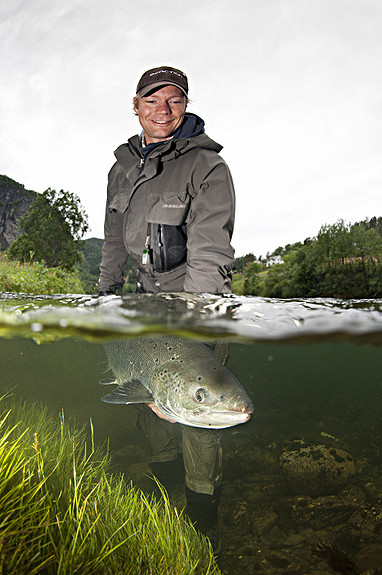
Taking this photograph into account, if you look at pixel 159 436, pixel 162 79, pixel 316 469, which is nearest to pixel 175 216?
pixel 162 79

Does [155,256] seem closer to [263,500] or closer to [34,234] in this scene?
[263,500]

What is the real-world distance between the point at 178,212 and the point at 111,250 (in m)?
1.36

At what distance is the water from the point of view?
366 cm

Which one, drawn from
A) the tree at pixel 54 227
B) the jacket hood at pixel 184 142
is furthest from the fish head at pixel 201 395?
the tree at pixel 54 227

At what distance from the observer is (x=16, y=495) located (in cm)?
257

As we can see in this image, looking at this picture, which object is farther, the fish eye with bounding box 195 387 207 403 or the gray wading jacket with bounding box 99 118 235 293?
the gray wading jacket with bounding box 99 118 235 293

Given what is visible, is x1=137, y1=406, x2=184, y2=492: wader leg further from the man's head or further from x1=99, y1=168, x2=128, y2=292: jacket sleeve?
the man's head

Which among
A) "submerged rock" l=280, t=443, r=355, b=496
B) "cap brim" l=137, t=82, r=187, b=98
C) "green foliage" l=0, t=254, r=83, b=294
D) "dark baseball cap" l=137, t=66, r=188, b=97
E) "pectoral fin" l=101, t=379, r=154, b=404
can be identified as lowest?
"submerged rock" l=280, t=443, r=355, b=496

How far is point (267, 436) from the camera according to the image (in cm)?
667

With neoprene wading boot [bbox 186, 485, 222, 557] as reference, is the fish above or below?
above

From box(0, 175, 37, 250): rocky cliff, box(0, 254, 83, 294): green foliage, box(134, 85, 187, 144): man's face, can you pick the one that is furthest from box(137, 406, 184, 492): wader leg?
box(0, 175, 37, 250): rocky cliff

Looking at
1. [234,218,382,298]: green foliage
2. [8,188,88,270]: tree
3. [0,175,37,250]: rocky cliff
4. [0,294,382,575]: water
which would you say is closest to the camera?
[0,294,382,575]: water

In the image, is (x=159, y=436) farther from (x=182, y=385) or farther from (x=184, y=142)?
(x=184, y=142)

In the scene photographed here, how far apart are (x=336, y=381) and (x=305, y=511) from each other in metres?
8.24
